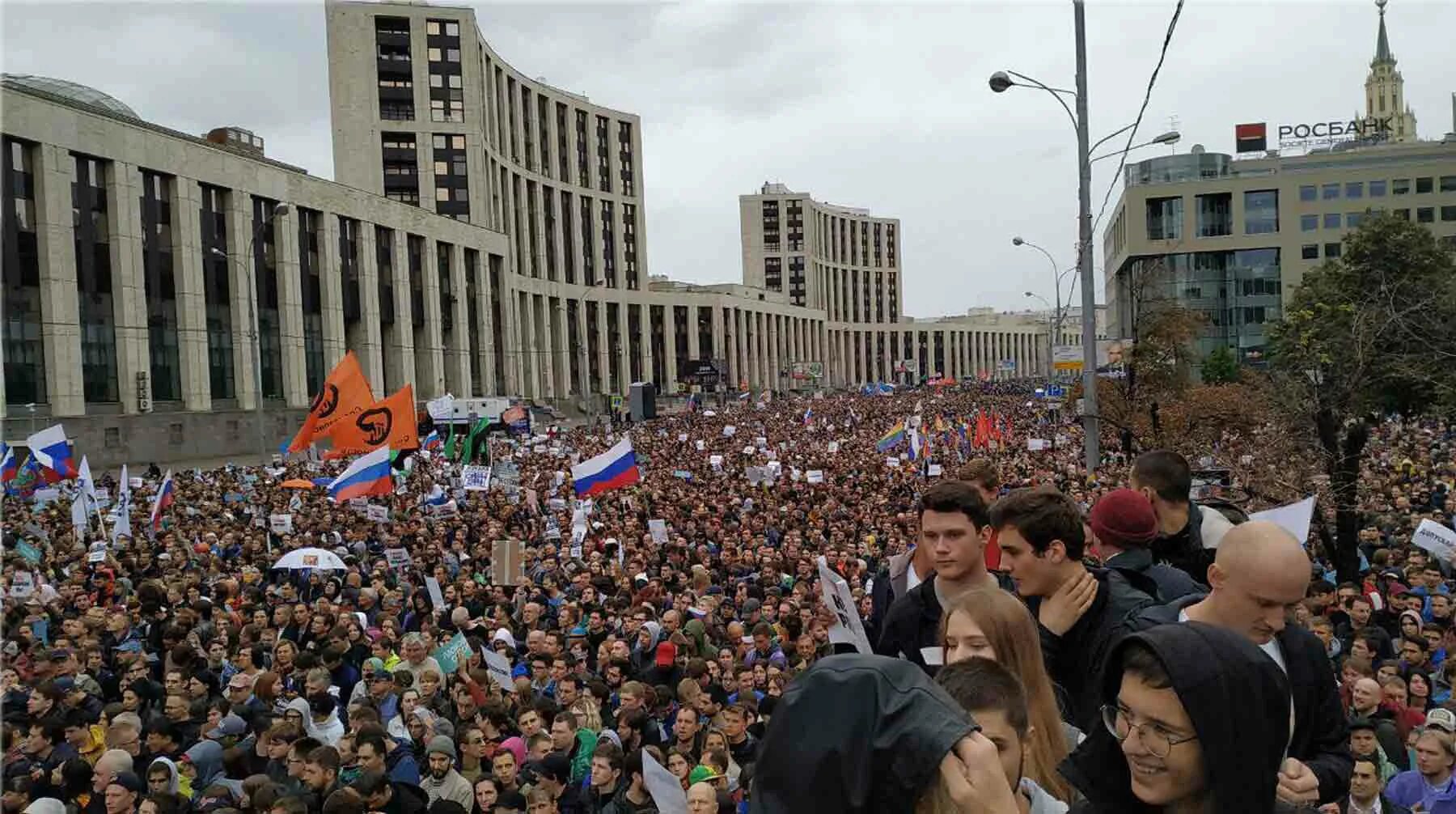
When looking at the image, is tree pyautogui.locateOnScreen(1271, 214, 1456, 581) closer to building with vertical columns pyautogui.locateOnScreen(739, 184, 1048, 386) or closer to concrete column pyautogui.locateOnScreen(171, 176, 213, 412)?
concrete column pyautogui.locateOnScreen(171, 176, 213, 412)

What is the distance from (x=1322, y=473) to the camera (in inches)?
543

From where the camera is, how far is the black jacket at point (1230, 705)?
6.70 feet

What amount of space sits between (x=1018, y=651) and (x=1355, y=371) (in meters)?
13.5

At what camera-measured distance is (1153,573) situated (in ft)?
13.9

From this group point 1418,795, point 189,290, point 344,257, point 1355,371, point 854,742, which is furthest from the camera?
point 344,257

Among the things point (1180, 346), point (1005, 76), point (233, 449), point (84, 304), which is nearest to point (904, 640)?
point (1005, 76)

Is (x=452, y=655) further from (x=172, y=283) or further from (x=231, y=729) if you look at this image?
(x=172, y=283)

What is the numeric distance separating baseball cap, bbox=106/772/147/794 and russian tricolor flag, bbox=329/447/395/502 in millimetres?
12542

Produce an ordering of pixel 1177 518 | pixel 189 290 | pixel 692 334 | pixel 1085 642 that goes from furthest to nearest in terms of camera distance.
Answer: pixel 692 334, pixel 189 290, pixel 1177 518, pixel 1085 642

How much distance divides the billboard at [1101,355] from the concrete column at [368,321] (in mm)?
33945

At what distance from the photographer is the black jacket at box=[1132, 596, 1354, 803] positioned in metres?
2.97

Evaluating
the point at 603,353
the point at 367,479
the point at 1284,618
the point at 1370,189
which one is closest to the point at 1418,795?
the point at 1284,618

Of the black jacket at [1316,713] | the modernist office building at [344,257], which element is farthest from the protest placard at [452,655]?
the modernist office building at [344,257]

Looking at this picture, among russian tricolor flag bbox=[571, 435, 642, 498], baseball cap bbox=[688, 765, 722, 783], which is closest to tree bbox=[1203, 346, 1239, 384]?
russian tricolor flag bbox=[571, 435, 642, 498]
